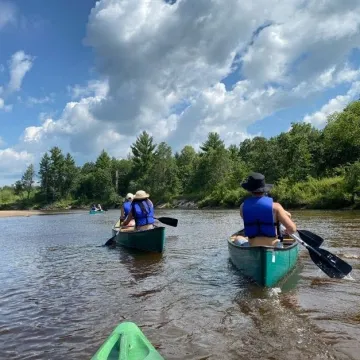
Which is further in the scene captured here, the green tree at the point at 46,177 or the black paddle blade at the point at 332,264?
the green tree at the point at 46,177

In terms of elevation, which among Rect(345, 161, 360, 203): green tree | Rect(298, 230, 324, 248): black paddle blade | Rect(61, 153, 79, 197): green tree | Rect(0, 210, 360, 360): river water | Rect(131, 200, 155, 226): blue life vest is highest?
Rect(61, 153, 79, 197): green tree

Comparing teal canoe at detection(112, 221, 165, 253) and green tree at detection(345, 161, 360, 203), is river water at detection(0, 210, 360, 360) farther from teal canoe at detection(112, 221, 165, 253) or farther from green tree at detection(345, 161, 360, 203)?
green tree at detection(345, 161, 360, 203)

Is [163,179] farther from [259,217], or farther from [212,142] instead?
[259,217]

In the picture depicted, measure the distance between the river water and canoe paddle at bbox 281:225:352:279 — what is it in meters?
A: 0.24

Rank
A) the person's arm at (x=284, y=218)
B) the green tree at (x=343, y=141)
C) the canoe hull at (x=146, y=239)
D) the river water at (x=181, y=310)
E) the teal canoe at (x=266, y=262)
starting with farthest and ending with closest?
the green tree at (x=343, y=141), the canoe hull at (x=146, y=239), the person's arm at (x=284, y=218), the teal canoe at (x=266, y=262), the river water at (x=181, y=310)

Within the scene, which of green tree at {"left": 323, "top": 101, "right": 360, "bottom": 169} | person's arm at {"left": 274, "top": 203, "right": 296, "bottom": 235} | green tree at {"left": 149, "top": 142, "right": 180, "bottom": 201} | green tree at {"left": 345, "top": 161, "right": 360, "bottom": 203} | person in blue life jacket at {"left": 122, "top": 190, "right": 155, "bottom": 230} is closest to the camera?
person's arm at {"left": 274, "top": 203, "right": 296, "bottom": 235}

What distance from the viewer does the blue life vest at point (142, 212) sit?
11570 mm

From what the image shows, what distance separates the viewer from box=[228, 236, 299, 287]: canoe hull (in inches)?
251

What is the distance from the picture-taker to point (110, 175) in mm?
86188

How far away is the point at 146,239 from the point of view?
11289 millimetres

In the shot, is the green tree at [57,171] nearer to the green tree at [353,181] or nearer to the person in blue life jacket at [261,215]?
the green tree at [353,181]

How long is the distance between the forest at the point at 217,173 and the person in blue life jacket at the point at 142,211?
23.3 m

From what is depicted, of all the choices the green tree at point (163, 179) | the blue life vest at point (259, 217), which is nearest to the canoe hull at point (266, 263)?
the blue life vest at point (259, 217)

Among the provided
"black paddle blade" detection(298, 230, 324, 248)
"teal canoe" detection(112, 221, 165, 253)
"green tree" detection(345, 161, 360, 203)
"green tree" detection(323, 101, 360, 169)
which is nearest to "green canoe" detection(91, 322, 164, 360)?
"black paddle blade" detection(298, 230, 324, 248)
